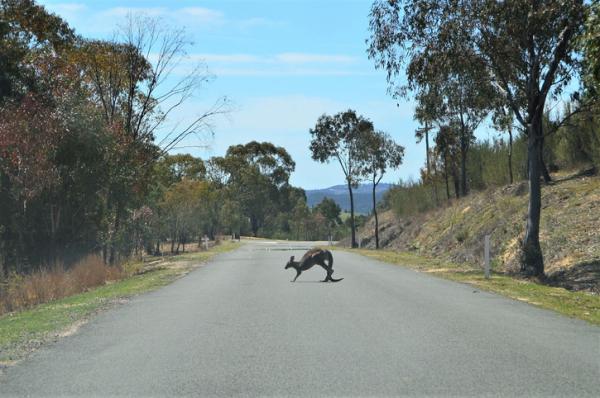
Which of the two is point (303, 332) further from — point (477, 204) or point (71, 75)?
point (477, 204)

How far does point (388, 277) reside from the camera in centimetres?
2006

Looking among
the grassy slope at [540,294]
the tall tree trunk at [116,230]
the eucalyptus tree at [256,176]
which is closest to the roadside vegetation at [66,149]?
the tall tree trunk at [116,230]

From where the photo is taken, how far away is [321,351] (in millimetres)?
8234

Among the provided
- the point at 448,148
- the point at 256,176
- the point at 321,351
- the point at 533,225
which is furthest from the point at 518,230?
the point at 256,176

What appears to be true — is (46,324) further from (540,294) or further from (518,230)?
(518,230)

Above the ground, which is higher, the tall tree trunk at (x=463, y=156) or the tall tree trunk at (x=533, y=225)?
the tall tree trunk at (x=463, y=156)

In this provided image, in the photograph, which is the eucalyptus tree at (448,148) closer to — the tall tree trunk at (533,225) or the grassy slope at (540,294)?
the grassy slope at (540,294)

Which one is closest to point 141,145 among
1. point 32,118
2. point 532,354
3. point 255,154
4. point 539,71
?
point 32,118

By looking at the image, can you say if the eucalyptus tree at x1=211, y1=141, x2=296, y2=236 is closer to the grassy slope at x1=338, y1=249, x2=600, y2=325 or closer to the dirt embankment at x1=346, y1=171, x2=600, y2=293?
the dirt embankment at x1=346, y1=171, x2=600, y2=293

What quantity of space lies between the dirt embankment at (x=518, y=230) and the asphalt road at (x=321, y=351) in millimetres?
7393

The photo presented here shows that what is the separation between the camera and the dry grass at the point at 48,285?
18.1m

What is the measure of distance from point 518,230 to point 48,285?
56.9ft

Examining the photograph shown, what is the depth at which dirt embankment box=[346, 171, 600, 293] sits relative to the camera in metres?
19.9

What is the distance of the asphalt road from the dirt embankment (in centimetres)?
739
